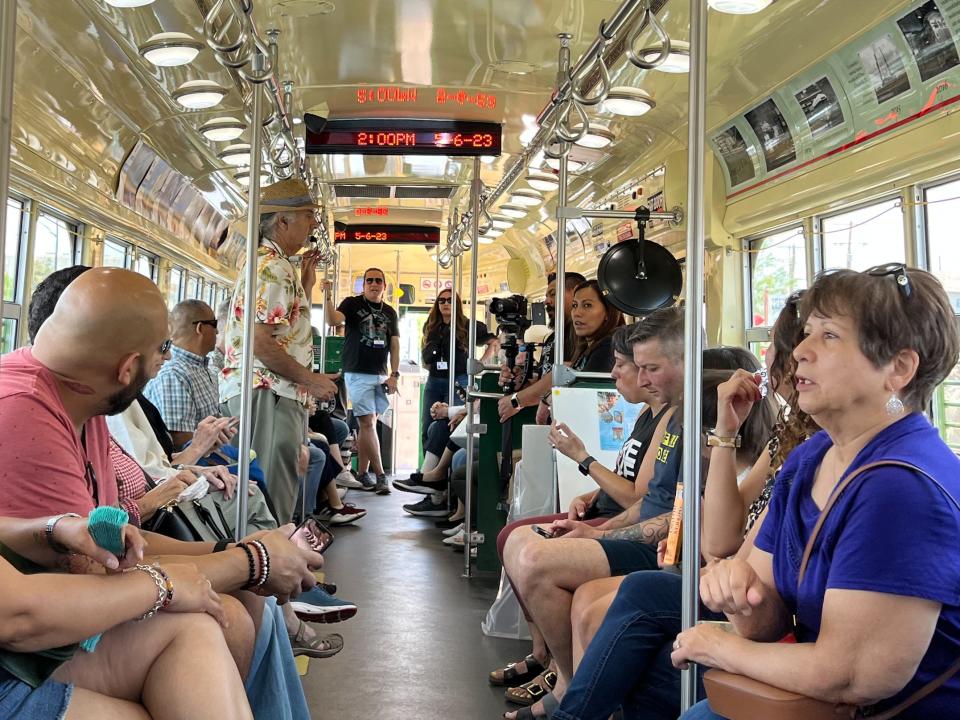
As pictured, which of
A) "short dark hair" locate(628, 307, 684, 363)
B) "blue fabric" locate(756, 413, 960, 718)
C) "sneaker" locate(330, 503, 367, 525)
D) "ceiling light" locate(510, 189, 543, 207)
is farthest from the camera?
"ceiling light" locate(510, 189, 543, 207)

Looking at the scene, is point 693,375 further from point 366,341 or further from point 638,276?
point 366,341

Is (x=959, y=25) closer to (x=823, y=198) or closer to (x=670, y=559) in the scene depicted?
(x=823, y=198)

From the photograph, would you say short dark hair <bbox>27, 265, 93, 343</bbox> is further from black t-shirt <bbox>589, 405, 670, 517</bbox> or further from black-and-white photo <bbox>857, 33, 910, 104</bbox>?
black-and-white photo <bbox>857, 33, 910, 104</bbox>

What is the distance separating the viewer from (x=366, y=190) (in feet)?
29.2

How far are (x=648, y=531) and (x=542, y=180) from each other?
6.41 m

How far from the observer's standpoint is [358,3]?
4902 millimetres

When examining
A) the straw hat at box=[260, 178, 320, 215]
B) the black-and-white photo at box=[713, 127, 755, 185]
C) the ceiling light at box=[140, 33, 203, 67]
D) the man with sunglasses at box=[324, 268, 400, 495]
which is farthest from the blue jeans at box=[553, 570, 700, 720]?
the man with sunglasses at box=[324, 268, 400, 495]

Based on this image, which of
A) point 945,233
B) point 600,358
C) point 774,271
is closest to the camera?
point 945,233

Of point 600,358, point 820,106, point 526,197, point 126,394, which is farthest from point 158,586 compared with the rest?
point 526,197

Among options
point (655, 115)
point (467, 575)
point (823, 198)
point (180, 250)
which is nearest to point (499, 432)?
point (467, 575)

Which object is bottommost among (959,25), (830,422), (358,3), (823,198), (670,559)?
(670,559)

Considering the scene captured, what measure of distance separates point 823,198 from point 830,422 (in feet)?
12.6

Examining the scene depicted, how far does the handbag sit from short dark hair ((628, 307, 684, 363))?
1.49 m

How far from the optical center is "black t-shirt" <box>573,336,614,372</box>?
174 inches
